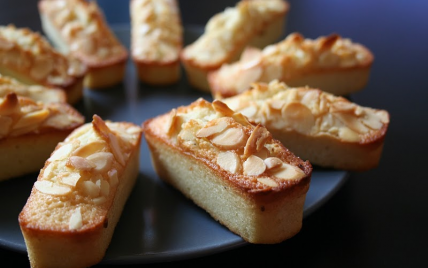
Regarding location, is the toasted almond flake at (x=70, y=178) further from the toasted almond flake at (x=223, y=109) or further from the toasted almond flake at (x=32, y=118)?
the toasted almond flake at (x=223, y=109)

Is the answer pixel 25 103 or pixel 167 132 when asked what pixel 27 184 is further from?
pixel 167 132

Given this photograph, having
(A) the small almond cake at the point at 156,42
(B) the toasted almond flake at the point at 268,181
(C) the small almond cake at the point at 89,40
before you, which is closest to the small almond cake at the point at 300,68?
(A) the small almond cake at the point at 156,42

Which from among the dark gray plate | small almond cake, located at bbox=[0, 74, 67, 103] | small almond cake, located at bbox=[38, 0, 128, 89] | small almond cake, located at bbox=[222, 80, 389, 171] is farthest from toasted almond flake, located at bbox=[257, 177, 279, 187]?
small almond cake, located at bbox=[38, 0, 128, 89]

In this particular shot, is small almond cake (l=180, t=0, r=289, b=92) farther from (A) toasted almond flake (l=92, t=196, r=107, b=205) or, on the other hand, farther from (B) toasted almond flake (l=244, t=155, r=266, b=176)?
(A) toasted almond flake (l=92, t=196, r=107, b=205)

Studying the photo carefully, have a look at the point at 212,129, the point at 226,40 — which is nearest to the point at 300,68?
the point at 226,40

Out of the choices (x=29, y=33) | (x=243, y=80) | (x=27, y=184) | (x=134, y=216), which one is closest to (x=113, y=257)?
(x=134, y=216)

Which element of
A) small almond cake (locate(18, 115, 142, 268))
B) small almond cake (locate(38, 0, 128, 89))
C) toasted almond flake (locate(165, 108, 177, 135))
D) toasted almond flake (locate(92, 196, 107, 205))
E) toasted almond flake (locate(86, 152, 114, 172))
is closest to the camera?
small almond cake (locate(18, 115, 142, 268))
